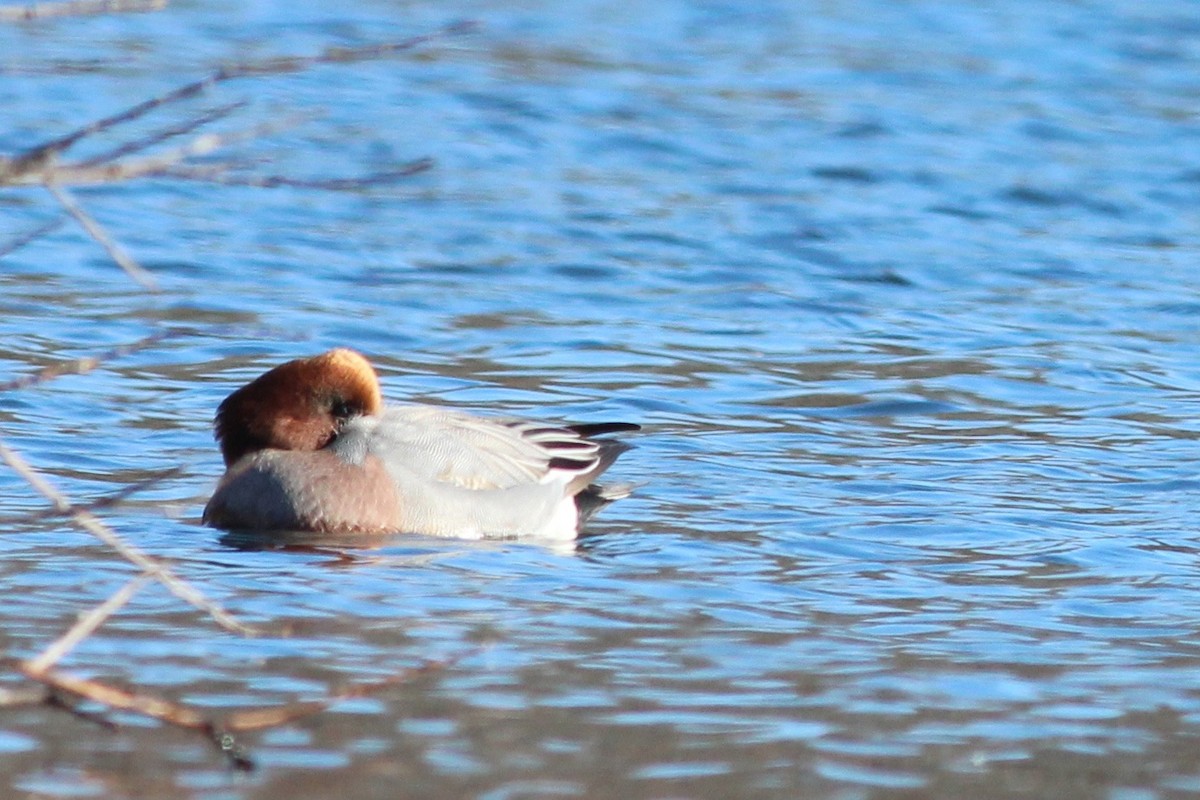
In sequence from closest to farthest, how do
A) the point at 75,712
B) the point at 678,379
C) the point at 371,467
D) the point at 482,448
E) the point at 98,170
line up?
A: the point at 98,170, the point at 75,712, the point at 371,467, the point at 482,448, the point at 678,379

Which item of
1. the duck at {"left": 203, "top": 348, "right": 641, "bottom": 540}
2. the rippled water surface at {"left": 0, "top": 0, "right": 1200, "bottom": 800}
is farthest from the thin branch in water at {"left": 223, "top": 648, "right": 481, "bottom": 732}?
the duck at {"left": 203, "top": 348, "right": 641, "bottom": 540}

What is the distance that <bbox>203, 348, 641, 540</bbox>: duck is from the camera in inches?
312

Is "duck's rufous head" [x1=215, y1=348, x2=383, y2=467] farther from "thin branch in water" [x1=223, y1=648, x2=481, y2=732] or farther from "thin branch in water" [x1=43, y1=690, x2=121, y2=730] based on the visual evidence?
"thin branch in water" [x1=43, y1=690, x2=121, y2=730]

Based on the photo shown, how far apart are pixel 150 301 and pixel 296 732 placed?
6.87m

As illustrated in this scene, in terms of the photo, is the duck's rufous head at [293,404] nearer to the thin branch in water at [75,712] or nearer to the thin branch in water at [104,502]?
the thin branch in water at [104,502]

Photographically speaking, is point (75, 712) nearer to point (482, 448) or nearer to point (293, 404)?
point (293, 404)

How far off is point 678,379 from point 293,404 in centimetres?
298

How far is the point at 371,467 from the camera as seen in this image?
26.2 feet

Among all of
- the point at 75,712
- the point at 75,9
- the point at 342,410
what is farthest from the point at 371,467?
the point at 75,9

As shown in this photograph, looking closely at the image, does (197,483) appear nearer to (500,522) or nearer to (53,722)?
(500,522)

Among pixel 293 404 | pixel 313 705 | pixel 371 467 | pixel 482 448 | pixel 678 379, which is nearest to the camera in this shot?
pixel 313 705

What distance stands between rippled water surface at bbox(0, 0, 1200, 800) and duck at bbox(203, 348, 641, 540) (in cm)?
24

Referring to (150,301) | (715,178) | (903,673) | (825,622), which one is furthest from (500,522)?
(715,178)

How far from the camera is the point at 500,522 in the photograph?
323 inches
